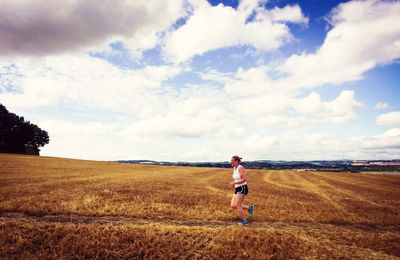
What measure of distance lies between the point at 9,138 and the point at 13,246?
95.2 meters

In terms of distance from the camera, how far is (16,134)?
92.6m

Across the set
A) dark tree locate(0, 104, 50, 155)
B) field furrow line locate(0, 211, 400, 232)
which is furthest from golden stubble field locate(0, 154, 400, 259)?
dark tree locate(0, 104, 50, 155)

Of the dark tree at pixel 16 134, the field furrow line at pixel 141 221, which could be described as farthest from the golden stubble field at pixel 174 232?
the dark tree at pixel 16 134

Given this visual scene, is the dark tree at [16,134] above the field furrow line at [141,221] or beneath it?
above

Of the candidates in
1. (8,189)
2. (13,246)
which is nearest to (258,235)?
(13,246)

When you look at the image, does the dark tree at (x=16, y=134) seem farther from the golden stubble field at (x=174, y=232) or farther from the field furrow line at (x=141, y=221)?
the field furrow line at (x=141, y=221)

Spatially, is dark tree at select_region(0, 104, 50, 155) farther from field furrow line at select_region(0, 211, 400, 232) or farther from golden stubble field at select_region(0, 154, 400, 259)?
field furrow line at select_region(0, 211, 400, 232)

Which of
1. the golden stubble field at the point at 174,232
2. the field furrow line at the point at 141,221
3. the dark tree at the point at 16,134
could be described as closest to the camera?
the golden stubble field at the point at 174,232

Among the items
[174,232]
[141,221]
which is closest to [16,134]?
[141,221]

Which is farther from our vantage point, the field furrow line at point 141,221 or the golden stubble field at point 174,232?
the field furrow line at point 141,221

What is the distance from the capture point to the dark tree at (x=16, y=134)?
89.0m

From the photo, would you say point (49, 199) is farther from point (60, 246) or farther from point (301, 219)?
point (301, 219)

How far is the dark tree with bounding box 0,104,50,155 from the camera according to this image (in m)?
89.0

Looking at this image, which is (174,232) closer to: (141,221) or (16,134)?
(141,221)
